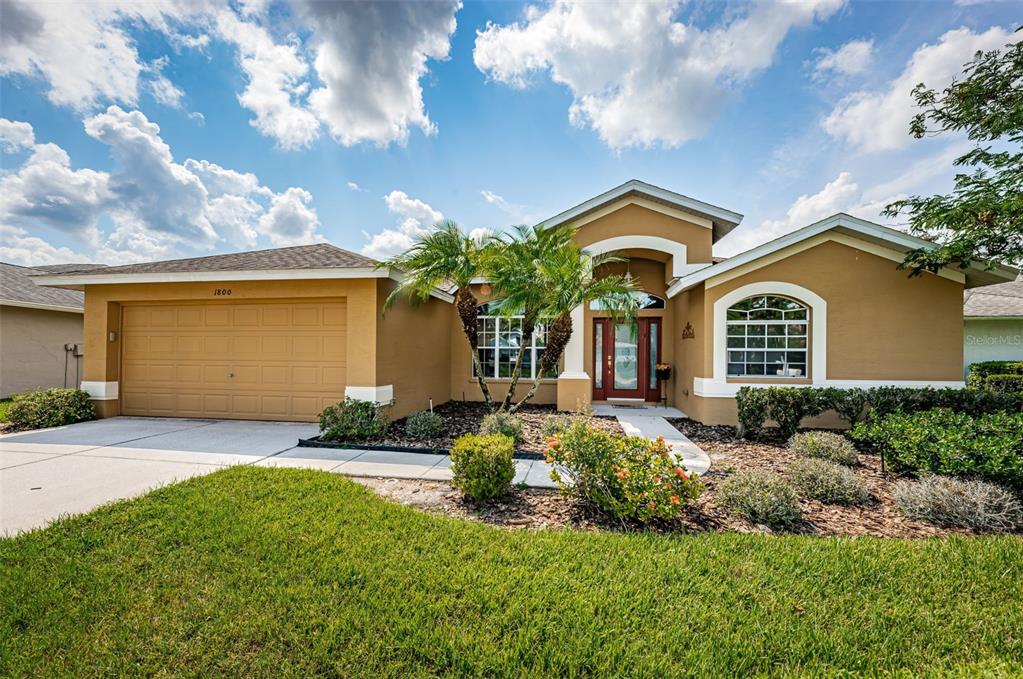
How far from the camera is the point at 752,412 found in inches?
314

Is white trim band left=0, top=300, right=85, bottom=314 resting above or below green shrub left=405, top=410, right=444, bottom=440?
above

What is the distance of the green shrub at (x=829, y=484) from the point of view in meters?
4.80

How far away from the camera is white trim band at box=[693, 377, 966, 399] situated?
27.9ft

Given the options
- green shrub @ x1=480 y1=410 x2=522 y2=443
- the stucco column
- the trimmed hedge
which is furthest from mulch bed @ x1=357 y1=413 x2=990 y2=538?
the stucco column

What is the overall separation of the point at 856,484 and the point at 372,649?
5.57 metres

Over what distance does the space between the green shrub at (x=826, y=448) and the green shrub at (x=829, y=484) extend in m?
1.15

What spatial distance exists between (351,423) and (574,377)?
5.55 meters

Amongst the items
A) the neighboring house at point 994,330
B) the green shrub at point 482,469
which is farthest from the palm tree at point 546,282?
the neighboring house at point 994,330

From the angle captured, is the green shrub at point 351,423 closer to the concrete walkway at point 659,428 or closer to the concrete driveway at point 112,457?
the concrete driveway at point 112,457

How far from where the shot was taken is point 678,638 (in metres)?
2.50

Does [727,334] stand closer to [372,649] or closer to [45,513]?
[372,649]

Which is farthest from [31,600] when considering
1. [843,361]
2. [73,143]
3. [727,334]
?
[843,361]

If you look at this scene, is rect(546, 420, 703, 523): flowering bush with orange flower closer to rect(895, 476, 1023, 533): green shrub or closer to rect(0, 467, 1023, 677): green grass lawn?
rect(0, 467, 1023, 677): green grass lawn

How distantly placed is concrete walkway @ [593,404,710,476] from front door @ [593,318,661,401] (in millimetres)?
582
